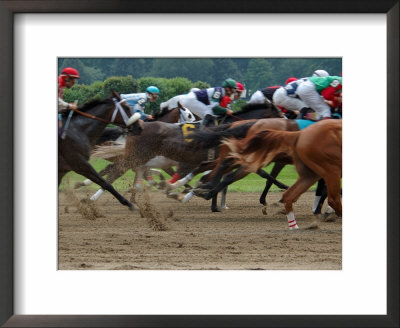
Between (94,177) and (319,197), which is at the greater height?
(94,177)

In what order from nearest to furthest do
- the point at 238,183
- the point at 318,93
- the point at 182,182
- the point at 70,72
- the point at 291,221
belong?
the point at 70,72 → the point at 291,221 → the point at 318,93 → the point at 182,182 → the point at 238,183

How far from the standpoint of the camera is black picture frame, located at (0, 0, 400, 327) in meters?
4.31

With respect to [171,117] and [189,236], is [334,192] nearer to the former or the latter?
[189,236]

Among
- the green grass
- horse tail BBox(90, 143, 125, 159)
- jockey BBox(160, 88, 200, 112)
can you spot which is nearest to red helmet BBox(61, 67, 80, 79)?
the green grass

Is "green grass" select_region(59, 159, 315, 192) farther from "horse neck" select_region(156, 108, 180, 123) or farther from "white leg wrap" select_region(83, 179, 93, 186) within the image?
"horse neck" select_region(156, 108, 180, 123)

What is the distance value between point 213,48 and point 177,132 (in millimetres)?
3491

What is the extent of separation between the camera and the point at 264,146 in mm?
6512

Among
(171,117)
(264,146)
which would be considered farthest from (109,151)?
(264,146)

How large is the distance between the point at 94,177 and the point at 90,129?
1.79ft

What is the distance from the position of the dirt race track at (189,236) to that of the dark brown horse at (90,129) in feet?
1.07

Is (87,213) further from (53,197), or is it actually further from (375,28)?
(375,28)

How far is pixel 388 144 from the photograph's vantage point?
173 inches

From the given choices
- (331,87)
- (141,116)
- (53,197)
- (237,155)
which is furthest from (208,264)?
(141,116)

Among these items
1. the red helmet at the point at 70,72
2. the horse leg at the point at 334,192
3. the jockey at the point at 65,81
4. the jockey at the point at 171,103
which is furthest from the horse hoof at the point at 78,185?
the horse leg at the point at 334,192
